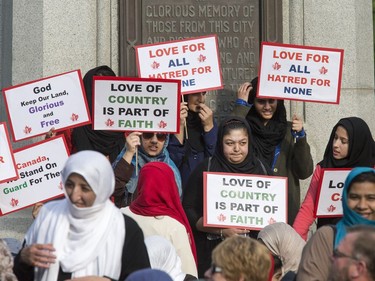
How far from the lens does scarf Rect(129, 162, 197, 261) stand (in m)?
8.05

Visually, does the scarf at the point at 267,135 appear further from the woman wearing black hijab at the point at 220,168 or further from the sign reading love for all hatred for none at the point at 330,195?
the sign reading love for all hatred for none at the point at 330,195

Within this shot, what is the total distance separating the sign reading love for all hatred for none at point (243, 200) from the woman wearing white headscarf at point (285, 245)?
104 centimetres

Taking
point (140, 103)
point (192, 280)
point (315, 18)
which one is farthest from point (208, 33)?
point (192, 280)

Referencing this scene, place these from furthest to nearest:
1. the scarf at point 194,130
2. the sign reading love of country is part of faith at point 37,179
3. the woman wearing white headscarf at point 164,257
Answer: the scarf at point 194,130 < the sign reading love of country is part of faith at point 37,179 < the woman wearing white headscarf at point 164,257

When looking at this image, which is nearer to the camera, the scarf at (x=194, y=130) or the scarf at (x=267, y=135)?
the scarf at (x=267, y=135)

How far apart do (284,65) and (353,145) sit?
4.47ft

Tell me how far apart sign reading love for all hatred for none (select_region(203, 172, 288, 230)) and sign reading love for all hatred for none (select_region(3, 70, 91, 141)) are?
4.76ft

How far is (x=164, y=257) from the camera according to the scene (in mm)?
7191

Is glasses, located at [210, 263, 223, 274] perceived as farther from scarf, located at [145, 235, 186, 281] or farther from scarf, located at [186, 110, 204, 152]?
scarf, located at [186, 110, 204, 152]

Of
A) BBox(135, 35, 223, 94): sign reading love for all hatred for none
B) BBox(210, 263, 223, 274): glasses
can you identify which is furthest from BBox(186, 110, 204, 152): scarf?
BBox(210, 263, 223, 274): glasses

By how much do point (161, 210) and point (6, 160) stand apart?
1.62 metres

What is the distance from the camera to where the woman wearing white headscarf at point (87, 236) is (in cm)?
614

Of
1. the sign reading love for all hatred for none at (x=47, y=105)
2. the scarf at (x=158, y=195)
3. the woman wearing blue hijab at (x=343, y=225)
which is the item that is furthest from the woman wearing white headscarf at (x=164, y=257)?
the sign reading love for all hatred for none at (x=47, y=105)

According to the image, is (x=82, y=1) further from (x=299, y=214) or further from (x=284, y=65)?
(x=299, y=214)
